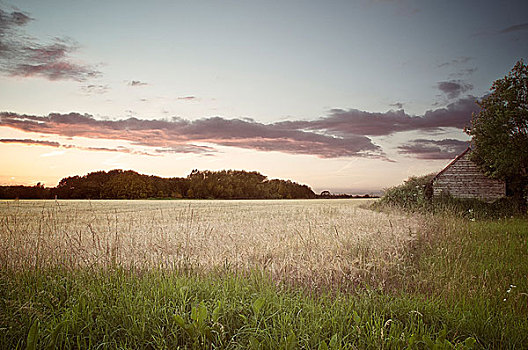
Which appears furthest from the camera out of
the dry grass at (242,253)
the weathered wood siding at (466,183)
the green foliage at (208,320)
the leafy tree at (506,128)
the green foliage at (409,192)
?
the green foliage at (409,192)

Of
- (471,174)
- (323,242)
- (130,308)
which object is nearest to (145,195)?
(471,174)

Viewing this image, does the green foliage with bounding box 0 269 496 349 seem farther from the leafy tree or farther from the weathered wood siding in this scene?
the weathered wood siding

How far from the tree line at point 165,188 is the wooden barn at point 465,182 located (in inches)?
1271

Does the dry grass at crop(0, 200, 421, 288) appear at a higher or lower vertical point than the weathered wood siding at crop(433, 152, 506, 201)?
lower

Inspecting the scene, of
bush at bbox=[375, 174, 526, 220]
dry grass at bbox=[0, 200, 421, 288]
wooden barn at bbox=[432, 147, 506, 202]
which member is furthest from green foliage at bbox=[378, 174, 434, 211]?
dry grass at bbox=[0, 200, 421, 288]

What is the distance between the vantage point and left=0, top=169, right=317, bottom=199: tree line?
30486 millimetres

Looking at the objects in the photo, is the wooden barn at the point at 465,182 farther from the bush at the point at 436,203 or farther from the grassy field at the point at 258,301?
the grassy field at the point at 258,301

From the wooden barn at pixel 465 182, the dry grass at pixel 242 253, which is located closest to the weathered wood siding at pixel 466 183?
the wooden barn at pixel 465 182

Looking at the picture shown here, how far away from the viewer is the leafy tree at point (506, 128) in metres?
22.0

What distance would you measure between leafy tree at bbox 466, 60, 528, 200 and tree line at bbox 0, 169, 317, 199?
106 ft

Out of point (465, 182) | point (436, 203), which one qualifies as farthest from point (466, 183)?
point (436, 203)

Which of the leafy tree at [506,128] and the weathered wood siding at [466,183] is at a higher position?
the leafy tree at [506,128]

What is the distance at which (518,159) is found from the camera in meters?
21.6

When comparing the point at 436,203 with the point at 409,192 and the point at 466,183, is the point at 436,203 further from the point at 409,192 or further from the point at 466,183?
the point at 466,183
